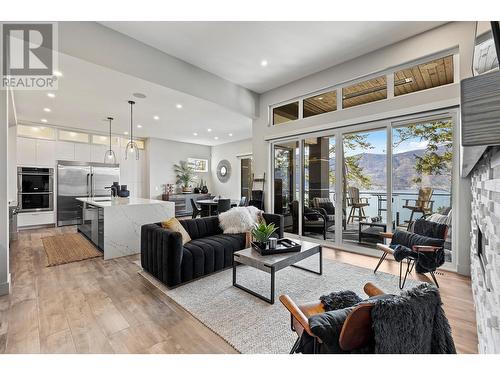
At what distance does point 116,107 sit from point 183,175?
4167mm

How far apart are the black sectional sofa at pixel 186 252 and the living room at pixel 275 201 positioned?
1.1 inches

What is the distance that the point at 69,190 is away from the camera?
22.2ft

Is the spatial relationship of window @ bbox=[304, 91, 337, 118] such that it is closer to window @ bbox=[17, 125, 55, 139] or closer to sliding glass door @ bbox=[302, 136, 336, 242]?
sliding glass door @ bbox=[302, 136, 336, 242]

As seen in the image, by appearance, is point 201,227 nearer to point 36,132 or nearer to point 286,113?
point 286,113

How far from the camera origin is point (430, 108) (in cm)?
343

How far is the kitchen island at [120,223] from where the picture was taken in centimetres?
386

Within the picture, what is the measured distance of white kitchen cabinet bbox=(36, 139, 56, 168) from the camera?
6336 mm

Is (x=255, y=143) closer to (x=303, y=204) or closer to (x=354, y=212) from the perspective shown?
(x=303, y=204)

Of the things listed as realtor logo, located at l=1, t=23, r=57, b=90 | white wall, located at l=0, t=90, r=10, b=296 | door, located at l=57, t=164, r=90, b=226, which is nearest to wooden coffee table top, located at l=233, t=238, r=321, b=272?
white wall, located at l=0, t=90, r=10, b=296

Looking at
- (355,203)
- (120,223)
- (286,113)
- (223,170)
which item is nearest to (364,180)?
(355,203)

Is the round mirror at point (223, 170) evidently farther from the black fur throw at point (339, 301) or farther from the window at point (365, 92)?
the black fur throw at point (339, 301)

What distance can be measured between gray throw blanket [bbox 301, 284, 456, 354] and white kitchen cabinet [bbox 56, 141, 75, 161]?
8.06 m
